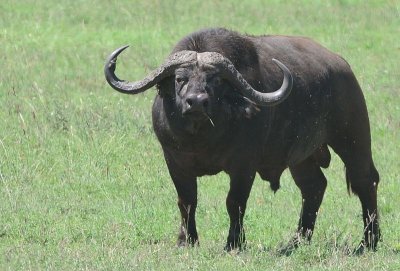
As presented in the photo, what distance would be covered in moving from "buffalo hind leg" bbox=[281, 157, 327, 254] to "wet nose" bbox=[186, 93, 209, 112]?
8.24 ft

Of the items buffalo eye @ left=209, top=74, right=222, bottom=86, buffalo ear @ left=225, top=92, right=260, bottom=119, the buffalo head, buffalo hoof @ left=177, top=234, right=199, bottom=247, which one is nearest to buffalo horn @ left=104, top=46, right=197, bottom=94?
the buffalo head

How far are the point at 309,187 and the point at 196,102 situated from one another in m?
2.85

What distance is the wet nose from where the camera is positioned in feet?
30.6

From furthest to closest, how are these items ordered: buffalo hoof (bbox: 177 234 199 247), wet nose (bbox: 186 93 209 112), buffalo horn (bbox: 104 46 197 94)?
buffalo hoof (bbox: 177 234 199 247), buffalo horn (bbox: 104 46 197 94), wet nose (bbox: 186 93 209 112)

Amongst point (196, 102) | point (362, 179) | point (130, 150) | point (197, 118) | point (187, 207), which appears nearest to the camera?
point (196, 102)

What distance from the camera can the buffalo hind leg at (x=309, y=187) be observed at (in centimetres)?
Answer: 1151

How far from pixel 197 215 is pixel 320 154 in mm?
1341

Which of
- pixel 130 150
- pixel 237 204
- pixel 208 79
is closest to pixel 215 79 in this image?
pixel 208 79

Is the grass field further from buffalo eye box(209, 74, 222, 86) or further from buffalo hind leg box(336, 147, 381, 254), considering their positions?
buffalo eye box(209, 74, 222, 86)

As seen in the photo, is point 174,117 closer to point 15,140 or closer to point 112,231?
point 112,231

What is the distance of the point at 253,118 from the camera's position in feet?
33.4

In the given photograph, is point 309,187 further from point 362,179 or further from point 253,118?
point 253,118

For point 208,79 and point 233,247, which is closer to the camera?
point 208,79

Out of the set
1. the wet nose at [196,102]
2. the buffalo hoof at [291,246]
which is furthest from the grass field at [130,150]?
the wet nose at [196,102]
